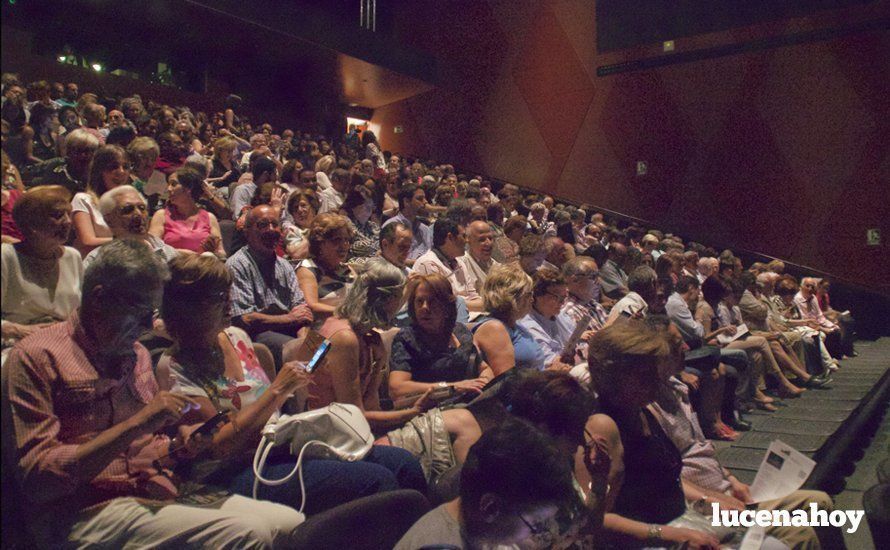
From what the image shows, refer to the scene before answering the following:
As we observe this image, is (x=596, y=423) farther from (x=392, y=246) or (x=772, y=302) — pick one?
(x=772, y=302)

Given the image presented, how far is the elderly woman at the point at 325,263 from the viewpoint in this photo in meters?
3.29

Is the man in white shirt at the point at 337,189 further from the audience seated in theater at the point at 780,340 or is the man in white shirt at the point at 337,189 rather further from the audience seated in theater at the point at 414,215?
the audience seated in theater at the point at 780,340

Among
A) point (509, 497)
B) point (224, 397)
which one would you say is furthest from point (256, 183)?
point (509, 497)

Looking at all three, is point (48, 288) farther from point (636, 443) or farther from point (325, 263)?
point (325, 263)

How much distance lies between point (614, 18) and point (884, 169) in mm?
4351

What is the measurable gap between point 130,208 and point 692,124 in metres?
9.69

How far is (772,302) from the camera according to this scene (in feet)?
22.3

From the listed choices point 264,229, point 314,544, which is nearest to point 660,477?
point 314,544

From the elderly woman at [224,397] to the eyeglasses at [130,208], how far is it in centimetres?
97

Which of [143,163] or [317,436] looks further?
[143,163]

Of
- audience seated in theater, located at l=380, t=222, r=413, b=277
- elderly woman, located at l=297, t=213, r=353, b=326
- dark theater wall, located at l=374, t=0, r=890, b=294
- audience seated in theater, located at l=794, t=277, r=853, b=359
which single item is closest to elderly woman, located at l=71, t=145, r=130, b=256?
elderly woman, located at l=297, t=213, r=353, b=326

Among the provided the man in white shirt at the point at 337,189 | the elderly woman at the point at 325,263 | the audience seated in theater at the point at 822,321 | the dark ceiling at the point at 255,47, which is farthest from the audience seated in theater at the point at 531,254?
the dark ceiling at the point at 255,47

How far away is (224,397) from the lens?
1.74m

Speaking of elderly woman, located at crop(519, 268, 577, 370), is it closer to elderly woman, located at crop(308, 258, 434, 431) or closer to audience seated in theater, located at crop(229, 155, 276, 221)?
elderly woman, located at crop(308, 258, 434, 431)
